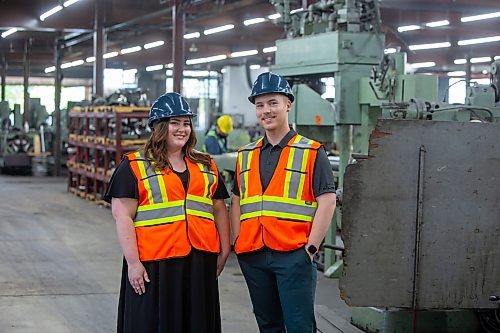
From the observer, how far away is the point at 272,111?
3070mm

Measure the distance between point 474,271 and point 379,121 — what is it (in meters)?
0.69

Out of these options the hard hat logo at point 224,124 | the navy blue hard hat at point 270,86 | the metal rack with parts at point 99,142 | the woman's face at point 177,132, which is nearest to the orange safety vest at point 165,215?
the woman's face at point 177,132

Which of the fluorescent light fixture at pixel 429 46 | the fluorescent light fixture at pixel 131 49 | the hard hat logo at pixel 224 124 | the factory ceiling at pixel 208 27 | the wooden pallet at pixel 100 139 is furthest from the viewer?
the fluorescent light fixture at pixel 131 49

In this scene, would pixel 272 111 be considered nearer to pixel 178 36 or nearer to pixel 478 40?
pixel 178 36

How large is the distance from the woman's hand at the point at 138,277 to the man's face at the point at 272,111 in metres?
0.72

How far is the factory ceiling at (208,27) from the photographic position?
13.3 meters

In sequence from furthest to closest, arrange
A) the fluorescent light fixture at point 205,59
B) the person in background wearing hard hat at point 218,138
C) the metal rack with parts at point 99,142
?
the fluorescent light fixture at point 205,59, the metal rack with parts at point 99,142, the person in background wearing hard hat at point 218,138

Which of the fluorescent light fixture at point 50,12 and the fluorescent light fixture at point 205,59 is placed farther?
the fluorescent light fixture at point 205,59

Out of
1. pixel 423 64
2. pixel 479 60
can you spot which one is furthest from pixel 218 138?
pixel 423 64

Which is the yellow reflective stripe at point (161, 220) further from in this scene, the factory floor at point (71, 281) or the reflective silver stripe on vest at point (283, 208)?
the factory floor at point (71, 281)

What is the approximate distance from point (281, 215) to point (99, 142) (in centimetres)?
818

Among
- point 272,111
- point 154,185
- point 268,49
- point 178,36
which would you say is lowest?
point 154,185

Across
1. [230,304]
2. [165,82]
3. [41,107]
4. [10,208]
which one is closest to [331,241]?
[230,304]

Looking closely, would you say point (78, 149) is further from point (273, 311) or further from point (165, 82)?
point (165, 82)
